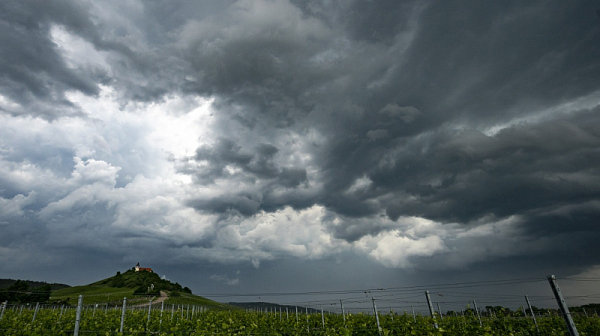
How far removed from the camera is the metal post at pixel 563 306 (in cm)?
918

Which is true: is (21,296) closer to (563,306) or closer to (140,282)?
(140,282)

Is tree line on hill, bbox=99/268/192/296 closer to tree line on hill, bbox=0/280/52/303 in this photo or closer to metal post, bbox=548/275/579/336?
tree line on hill, bbox=0/280/52/303

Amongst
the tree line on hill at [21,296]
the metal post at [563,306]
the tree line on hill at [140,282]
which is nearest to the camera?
the metal post at [563,306]

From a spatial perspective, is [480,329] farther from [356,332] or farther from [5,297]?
[5,297]

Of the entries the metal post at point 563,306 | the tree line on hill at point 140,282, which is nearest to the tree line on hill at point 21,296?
the tree line on hill at point 140,282

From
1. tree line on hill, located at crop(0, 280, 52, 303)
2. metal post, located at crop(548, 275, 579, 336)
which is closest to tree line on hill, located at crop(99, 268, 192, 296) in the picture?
tree line on hill, located at crop(0, 280, 52, 303)

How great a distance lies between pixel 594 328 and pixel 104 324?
36341 millimetres

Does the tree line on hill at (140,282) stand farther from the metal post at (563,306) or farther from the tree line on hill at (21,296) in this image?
the metal post at (563,306)

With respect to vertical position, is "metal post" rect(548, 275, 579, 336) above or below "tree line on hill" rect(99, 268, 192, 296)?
below

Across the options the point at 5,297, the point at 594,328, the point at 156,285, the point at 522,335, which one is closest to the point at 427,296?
the point at 522,335

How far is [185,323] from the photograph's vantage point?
24859 millimetres

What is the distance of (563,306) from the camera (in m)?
9.45

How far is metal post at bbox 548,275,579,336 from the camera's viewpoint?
918 centimetres

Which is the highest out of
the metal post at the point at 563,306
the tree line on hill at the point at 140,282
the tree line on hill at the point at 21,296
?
the tree line on hill at the point at 140,282
